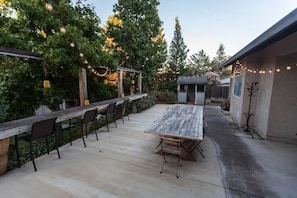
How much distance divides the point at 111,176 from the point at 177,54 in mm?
15498

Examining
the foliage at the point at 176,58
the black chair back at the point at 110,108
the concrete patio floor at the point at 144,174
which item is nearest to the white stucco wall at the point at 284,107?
the concrete patio floor at the point at 144,174

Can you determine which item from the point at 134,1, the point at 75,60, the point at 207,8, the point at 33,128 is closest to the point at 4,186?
the point at 33,128

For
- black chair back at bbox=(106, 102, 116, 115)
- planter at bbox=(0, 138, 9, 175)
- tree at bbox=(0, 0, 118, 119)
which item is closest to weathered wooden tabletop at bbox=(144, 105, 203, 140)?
black chair back at bbox=(106, 102, 116, 115)

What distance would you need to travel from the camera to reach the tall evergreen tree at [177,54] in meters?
16.2

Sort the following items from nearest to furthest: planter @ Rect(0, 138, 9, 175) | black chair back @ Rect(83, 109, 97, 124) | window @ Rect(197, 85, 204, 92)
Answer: planter @ Rect(0, 138, 9, 175) → black chair back @ Rect(83, 109, 97, 124) → window @ Rect(197, 85, 204, 92)

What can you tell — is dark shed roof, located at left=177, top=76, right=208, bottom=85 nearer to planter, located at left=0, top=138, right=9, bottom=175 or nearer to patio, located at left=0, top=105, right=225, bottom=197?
patio, located at left=0, top=105, right=225, bottom=197

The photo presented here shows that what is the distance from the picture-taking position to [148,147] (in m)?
3.79

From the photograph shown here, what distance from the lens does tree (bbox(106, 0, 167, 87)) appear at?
827cm

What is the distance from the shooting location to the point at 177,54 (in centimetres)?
1619

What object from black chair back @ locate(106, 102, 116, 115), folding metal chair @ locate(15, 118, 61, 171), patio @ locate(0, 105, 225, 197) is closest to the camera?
patio @ locate(0, 105, 225, 197)

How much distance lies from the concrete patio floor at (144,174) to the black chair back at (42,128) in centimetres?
63

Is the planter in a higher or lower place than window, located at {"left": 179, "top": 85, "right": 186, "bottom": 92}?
lower

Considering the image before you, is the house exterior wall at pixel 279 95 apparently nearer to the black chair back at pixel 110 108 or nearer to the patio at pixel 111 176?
the patio at pixel 111 176

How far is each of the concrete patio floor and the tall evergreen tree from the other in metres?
13.0
